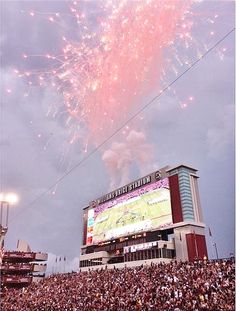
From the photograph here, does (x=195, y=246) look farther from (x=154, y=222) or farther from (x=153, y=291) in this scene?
(x=153, y=291)

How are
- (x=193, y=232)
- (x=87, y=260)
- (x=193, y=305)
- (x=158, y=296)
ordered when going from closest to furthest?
(x=193, y=305), (x=158, y=296), (x=193, y=232), (x=87, y=260)

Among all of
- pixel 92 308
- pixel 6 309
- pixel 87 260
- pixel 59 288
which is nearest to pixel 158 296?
pixel 92 308

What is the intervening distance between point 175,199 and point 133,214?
7.35m

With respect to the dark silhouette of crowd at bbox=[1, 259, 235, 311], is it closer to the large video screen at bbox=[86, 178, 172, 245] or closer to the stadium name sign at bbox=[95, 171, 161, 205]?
the large video screen at bbox=[86, 178, 172, 245]

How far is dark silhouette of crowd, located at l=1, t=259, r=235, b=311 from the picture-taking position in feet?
65.5

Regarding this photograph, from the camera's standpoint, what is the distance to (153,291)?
25.2 meters

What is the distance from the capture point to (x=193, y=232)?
39312 millimetres

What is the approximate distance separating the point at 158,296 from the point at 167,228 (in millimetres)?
17368

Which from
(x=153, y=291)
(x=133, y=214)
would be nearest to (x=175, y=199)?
(x=133, y=214)

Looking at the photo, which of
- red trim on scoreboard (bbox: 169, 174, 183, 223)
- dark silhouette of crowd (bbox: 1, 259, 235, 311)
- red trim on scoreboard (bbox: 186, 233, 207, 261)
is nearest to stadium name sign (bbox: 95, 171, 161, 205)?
red trim on scoreboard (bbox: 169, 174, 183, 223)

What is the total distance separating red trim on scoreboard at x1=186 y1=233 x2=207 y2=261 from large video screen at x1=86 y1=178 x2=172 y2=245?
317 cm

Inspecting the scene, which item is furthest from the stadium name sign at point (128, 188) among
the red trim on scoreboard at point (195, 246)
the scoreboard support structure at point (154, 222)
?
the red trim on scoreboard at point (195, 246)

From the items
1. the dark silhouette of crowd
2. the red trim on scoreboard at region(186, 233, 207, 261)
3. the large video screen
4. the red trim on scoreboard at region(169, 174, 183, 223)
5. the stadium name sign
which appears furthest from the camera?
the stadium name sign

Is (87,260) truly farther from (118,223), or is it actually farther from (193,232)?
(193,232)
